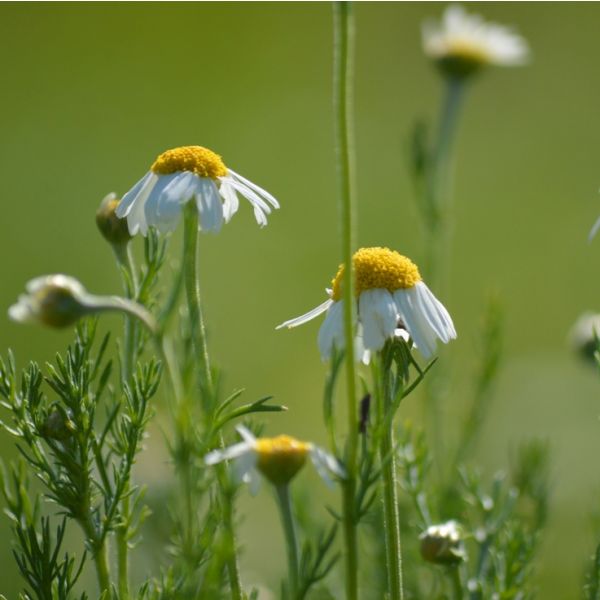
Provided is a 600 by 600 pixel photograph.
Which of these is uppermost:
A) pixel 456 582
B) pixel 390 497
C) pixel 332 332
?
pixel 332 332

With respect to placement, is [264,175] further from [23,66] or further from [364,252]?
[364,252]

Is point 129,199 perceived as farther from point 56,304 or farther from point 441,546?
point 441,546

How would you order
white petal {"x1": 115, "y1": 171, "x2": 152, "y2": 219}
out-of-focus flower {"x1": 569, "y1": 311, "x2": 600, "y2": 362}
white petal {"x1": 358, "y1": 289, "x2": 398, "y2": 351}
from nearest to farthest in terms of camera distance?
white petal {"x1": 358, "y1": 289, "x2": 398, "y2": 351} < white petal {"x1": 115, "y1": 171, "x2": 152, "y2": 219} < out-of-focus flower {"x1": 569, "y1": 311, "x2": 600, "y2": 362}

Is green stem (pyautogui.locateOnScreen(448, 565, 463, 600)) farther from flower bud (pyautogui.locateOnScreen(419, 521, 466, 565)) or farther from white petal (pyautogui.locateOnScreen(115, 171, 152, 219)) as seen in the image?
white petal (pyautogui.locateOnScreen(115, 171, 152, 219))

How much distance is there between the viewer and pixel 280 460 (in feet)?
2.48

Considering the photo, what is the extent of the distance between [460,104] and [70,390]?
126 centimetres

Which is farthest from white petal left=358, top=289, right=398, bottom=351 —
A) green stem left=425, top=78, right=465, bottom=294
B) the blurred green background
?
the blurred green background

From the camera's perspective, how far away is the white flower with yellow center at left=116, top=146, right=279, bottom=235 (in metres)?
0.93

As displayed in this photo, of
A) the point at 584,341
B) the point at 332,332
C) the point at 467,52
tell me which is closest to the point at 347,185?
the point at 332,332

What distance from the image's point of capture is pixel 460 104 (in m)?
2.04

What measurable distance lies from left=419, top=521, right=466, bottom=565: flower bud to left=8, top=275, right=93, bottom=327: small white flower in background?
383 mm

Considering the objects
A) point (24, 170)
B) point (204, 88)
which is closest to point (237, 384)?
point (24, 170)

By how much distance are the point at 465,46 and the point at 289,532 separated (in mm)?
1600

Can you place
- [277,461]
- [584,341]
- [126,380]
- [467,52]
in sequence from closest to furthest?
[277,461] < [126,380] < [584,341] < [467,52]
